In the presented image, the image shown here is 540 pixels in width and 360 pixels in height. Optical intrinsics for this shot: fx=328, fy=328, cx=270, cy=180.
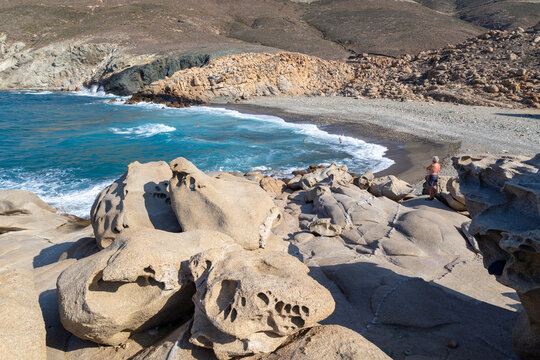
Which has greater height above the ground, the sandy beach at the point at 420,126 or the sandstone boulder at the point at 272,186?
the sandy beach at the point at 420,126

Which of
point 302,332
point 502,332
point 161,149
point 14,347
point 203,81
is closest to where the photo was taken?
point 14,347

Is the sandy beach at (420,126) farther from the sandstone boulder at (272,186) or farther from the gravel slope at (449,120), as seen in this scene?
the sandstone boulder at (272,186)

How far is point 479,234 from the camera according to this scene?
2.90m

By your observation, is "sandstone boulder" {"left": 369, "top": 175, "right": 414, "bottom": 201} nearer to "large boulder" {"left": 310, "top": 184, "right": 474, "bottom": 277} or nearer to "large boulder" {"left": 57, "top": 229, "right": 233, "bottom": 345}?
"large boulder" {"left": 310, "top": 184, "right": 474, "bottom": 277}

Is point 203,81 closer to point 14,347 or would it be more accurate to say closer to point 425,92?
point 425,92

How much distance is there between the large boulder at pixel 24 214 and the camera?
7586mm

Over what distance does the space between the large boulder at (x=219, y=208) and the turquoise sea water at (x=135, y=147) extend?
6834 mm

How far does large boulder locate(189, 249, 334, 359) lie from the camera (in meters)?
2.50

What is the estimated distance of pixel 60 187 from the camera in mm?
12281

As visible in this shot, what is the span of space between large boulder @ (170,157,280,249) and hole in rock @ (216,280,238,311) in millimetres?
1631


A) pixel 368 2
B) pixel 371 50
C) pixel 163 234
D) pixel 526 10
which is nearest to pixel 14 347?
pixel 163 234

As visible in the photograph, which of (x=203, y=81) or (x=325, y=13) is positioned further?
(x=325, y=13)

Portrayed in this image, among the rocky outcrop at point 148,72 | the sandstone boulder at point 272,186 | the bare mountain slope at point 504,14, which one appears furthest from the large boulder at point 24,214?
the bare mountain slope at point 504,14

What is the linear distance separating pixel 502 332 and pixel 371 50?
156 ft
